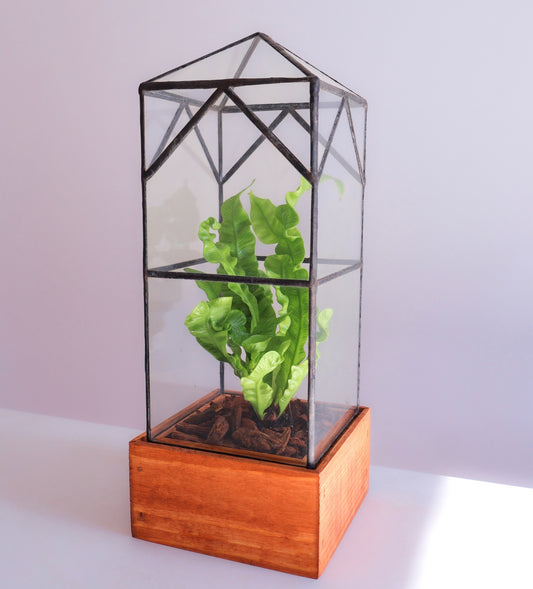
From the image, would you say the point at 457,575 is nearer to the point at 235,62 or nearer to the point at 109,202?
the point at 235,62

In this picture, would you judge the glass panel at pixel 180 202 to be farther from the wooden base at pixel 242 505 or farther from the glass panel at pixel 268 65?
the wooden base at pixel 242 505

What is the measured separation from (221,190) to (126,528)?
0.67 m

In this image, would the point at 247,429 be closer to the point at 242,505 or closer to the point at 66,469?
the point at 242,505

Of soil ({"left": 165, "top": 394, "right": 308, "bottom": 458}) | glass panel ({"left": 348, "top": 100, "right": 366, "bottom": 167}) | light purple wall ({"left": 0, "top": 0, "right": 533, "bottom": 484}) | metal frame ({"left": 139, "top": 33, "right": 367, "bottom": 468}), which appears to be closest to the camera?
metal frame ({"left": 139, "top": 33, "right": 367, "bottom": 468})

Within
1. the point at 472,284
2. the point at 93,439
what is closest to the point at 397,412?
the point at 472,284

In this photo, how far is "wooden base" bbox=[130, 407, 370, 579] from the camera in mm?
1059

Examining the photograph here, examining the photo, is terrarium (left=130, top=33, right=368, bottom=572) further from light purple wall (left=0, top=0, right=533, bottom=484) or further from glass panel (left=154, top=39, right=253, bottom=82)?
light purple wall (left=0, top=0, right=533, bottom=484)

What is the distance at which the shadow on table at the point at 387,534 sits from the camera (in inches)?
42.4

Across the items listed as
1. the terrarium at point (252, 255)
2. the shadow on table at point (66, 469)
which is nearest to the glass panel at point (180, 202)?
the terrarium at point (252, 255)

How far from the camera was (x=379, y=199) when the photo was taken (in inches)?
67.8

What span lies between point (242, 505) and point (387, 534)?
11.6 inches

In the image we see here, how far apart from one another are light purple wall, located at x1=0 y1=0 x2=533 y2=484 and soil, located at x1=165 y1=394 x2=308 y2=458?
2.01 feet

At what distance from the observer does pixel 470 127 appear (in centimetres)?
161

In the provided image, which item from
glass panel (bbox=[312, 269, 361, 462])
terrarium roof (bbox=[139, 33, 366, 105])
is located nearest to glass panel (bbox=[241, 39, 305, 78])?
terrarium roof (bbox=[139, 33, 366, 105])
